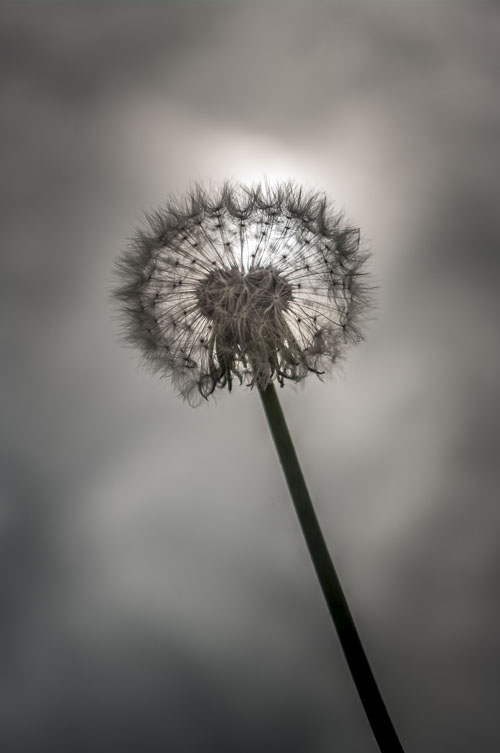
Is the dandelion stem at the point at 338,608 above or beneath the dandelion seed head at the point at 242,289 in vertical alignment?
beneath

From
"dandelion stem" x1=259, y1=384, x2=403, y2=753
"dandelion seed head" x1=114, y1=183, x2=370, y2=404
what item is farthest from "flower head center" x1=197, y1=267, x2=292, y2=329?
"dandelion stem" x1=259, y1=384, x2=403, y2=753

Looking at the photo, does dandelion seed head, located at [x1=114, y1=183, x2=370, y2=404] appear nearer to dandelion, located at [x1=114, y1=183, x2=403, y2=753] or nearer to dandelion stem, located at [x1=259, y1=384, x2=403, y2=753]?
dandelion, located at [x1=114, y1=183, x2=403, y2=753]

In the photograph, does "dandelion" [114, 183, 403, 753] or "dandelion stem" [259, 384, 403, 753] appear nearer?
"dandelion stem" [259, 384, 403, 753]

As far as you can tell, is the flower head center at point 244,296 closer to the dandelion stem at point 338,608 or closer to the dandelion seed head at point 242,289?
the dandelion seed head at point 242,289

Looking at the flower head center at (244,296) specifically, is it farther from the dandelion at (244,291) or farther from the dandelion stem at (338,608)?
the dandelion stem at (338,608)

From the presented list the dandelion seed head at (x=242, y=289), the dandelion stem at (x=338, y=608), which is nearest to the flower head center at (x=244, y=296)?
the dandelion seed head at (x=242, y=289)

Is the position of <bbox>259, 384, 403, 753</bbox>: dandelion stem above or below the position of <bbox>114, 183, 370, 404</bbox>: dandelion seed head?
below

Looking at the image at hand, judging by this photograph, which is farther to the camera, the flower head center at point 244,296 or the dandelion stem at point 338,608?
the flower head center at point 244,296
